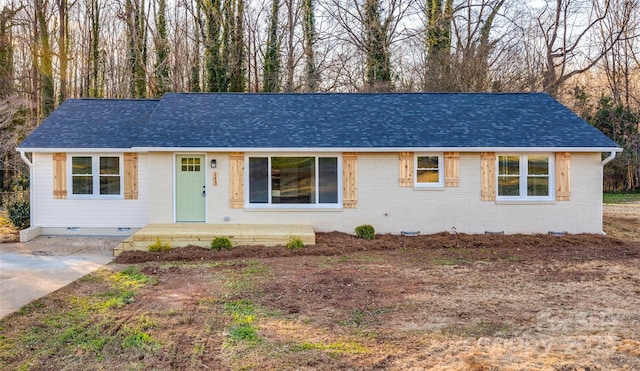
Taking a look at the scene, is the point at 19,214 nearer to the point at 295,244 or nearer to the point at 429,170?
the point at 295,244

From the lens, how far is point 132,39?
26047 millimetres

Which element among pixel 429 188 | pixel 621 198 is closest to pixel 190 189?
pixel 429 188

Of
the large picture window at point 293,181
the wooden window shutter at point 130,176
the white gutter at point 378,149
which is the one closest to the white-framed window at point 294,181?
the large picture window at point 293,181

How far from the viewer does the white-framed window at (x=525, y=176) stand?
484 inches

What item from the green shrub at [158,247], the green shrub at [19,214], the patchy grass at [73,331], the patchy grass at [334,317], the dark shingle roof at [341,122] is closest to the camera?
the patchy grass at [334,317]

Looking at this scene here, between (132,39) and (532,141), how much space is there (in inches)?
921

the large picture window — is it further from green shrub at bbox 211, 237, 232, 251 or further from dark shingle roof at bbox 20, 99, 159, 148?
dark shingle roof at bbox 20, 99, 159, 148

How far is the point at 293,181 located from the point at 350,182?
1.64 metres

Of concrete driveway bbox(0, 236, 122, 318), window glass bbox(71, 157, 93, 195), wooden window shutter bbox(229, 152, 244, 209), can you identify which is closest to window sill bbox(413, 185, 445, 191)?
wooden window shutter bbox(229, 152, 244, 209)

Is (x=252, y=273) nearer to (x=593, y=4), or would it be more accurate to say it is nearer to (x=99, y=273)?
(x=99, y=273)

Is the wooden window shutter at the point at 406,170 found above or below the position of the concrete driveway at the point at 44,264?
above

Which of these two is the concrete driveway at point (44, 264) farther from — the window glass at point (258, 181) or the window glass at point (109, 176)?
the window glass at point (258, 181)

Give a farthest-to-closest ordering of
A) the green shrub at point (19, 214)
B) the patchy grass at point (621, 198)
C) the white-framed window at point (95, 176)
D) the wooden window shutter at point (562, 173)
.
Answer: the patchy grass at point (621, 198)
the green shrub at point (19, 214)
the white-framed window at point (95, 176)
the wooden window shutter at point (562, 173)

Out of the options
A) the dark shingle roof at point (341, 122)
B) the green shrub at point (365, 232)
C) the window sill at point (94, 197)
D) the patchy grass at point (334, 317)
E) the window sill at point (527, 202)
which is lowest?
the patchy grass at point (334, 317)
